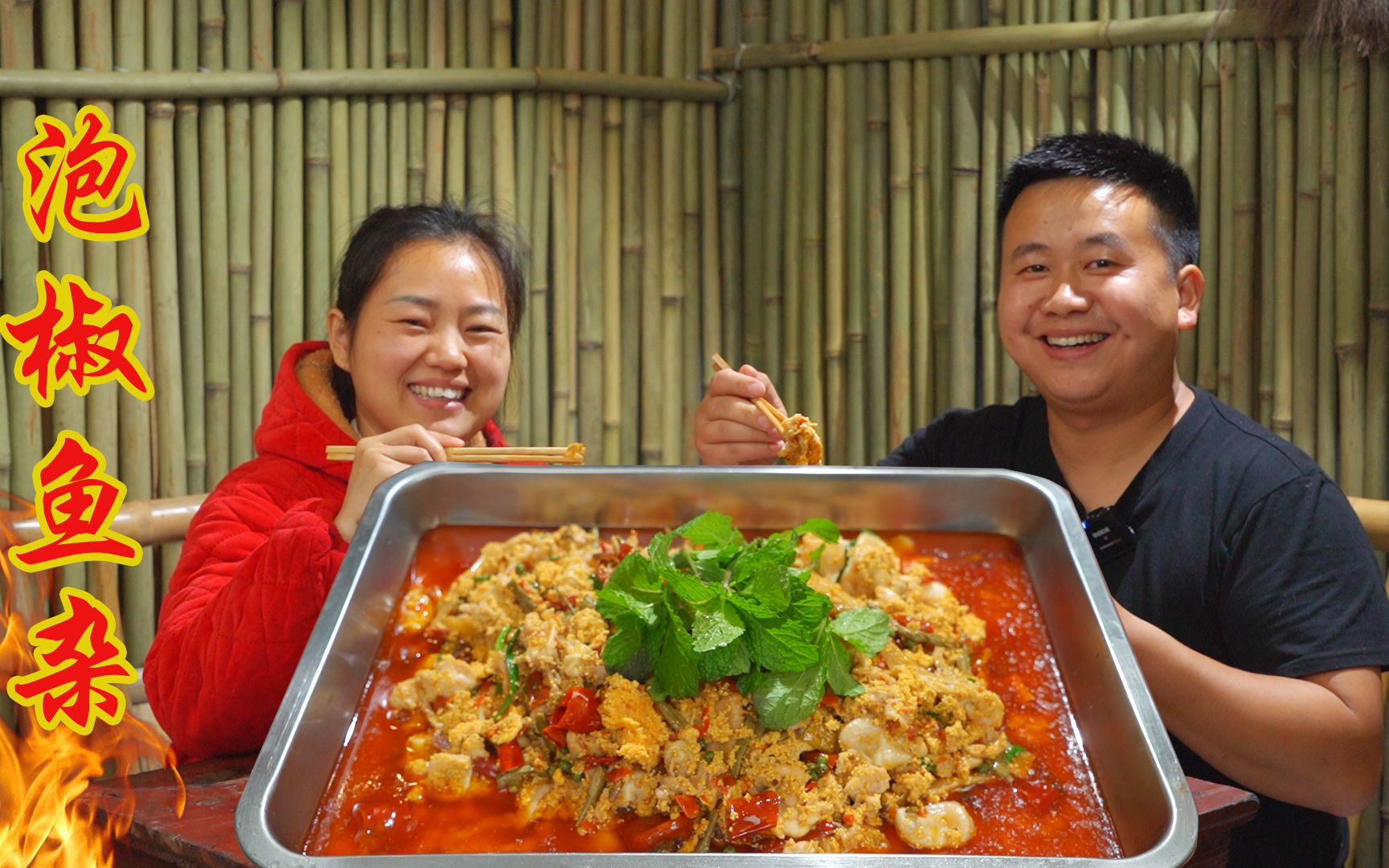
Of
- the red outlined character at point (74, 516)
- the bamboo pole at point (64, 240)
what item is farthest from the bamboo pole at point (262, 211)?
the red outlined character at point (74, 516)

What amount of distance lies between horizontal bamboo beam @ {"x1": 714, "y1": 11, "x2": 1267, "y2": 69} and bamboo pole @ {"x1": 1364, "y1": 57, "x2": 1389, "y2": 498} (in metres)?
0.36

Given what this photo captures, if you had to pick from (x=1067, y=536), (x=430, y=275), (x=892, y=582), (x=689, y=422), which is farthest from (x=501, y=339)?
(x=689, y=422)

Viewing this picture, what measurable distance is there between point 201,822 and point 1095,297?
176 centimetres

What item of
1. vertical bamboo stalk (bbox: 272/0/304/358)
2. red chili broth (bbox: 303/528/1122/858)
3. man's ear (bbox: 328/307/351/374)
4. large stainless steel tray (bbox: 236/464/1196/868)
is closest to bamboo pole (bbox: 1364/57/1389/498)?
large stainless steel tray (bbox: 236/464/1196/868)

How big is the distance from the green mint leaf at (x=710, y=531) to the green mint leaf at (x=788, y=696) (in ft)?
0.92

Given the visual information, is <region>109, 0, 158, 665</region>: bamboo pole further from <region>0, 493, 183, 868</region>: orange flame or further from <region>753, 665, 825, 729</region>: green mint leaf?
<region>753, 665, 825, 729</region>: green mint leaf

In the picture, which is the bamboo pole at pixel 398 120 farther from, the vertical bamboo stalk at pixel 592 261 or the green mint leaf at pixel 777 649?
the green mint leaf at pixel 777 649

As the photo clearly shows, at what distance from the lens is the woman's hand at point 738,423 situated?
2203 millimetres

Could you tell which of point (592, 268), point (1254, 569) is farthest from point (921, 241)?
point (1254, 569)

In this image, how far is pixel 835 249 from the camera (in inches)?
144

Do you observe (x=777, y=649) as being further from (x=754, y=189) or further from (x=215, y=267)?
(x=754, y=189)

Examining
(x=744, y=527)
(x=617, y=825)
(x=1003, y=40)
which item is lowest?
(x=617, y=825)

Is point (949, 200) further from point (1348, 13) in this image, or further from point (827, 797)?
point (827, 797)

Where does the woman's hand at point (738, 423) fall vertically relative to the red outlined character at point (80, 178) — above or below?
below
